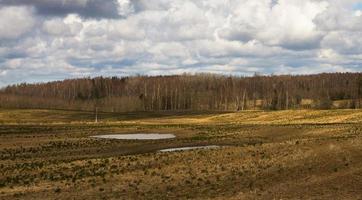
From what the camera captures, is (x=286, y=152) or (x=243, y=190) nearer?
(x=243, y=190)

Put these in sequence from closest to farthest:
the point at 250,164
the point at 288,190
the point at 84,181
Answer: the point at 288,190 → the point at 84,181 → the point at 250,164

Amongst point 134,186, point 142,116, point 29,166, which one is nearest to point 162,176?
point 134,186

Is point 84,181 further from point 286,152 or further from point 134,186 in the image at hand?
point 286,152

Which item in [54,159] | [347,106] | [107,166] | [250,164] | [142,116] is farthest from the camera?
[347,106]

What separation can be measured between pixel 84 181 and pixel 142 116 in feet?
330

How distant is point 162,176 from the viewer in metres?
25.2

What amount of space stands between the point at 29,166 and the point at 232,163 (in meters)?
12.6

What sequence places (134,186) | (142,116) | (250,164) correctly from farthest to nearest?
(142,116)
(250,164)
(134,186)

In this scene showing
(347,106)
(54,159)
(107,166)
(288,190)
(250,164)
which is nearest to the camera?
(288,190)

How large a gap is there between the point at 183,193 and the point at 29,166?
13948 millimetres

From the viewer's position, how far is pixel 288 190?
20.9 metres

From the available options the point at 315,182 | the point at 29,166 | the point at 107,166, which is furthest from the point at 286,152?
the point at 29,166

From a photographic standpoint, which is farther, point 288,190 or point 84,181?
point 84,181

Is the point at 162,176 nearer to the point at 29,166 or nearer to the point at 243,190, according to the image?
the point at 243,190
